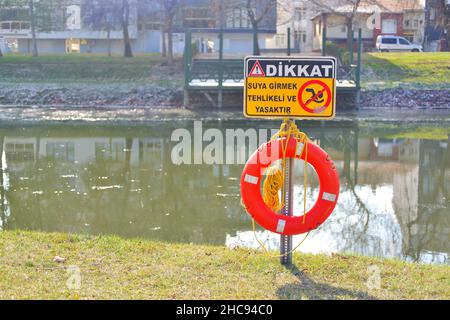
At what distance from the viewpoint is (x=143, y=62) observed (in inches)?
1184

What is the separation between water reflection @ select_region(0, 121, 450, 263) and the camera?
7332 mm

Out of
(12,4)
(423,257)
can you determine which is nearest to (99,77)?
(12,4)

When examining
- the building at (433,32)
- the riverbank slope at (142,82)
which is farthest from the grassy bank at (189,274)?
the building at (433,32)

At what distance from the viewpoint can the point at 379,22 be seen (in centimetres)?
4069

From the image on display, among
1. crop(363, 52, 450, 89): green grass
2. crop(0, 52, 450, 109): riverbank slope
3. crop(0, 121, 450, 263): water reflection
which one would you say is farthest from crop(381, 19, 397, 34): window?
crop(0, 121, 450, 263): water reflection

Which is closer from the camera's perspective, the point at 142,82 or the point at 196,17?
the point at 142,82

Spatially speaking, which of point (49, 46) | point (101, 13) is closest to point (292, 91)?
point (101, 13)

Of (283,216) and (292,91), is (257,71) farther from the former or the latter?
(283,216)

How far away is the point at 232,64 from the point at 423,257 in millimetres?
17675

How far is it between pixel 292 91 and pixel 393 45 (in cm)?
3365

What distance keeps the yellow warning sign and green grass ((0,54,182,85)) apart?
69.8 ft

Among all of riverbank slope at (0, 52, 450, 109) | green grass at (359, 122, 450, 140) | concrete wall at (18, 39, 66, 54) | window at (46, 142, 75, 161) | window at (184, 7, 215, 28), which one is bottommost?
green grass at (359, 122, 450, 140)

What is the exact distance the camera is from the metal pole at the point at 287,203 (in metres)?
5.07

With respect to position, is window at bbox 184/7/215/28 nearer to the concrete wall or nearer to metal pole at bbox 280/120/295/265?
the concrete wall
